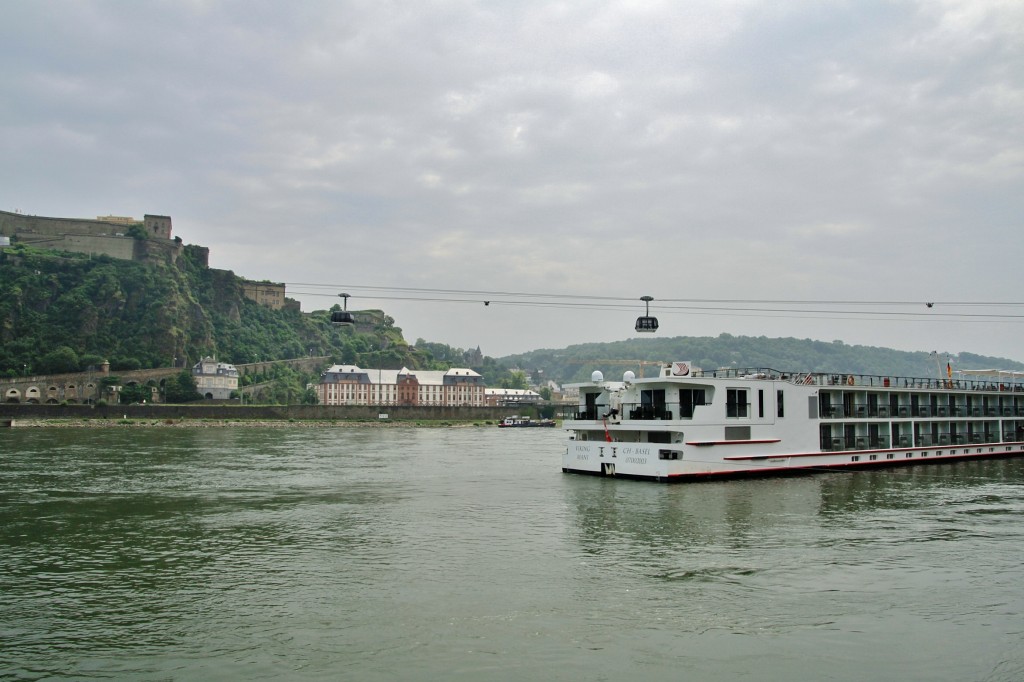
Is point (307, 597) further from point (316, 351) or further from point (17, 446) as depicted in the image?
point (316, 351)

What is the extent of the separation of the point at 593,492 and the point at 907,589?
15215mm

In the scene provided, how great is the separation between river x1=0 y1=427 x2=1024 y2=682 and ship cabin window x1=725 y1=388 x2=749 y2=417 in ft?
12.3

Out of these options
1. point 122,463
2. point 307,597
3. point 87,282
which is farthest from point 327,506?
point 87,282

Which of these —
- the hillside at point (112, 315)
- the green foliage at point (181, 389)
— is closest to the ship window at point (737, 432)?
the green foliage at point (181, 389)

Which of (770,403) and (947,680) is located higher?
(770,403)

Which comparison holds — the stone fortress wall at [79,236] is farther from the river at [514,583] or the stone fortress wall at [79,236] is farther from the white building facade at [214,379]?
the river at [514,583]

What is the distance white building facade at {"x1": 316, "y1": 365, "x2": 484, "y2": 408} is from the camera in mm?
157875

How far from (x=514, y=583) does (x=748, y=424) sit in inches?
834

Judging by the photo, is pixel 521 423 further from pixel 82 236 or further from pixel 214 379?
pixel 82 236

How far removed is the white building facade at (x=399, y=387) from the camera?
15788cm

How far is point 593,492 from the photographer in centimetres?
3020

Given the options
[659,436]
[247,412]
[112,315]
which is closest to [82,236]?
[112,315]

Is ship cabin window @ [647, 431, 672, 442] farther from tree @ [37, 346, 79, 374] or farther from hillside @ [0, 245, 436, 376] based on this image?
hillside @ [0, 245, 436, 376]

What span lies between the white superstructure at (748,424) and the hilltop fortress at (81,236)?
502 feet
